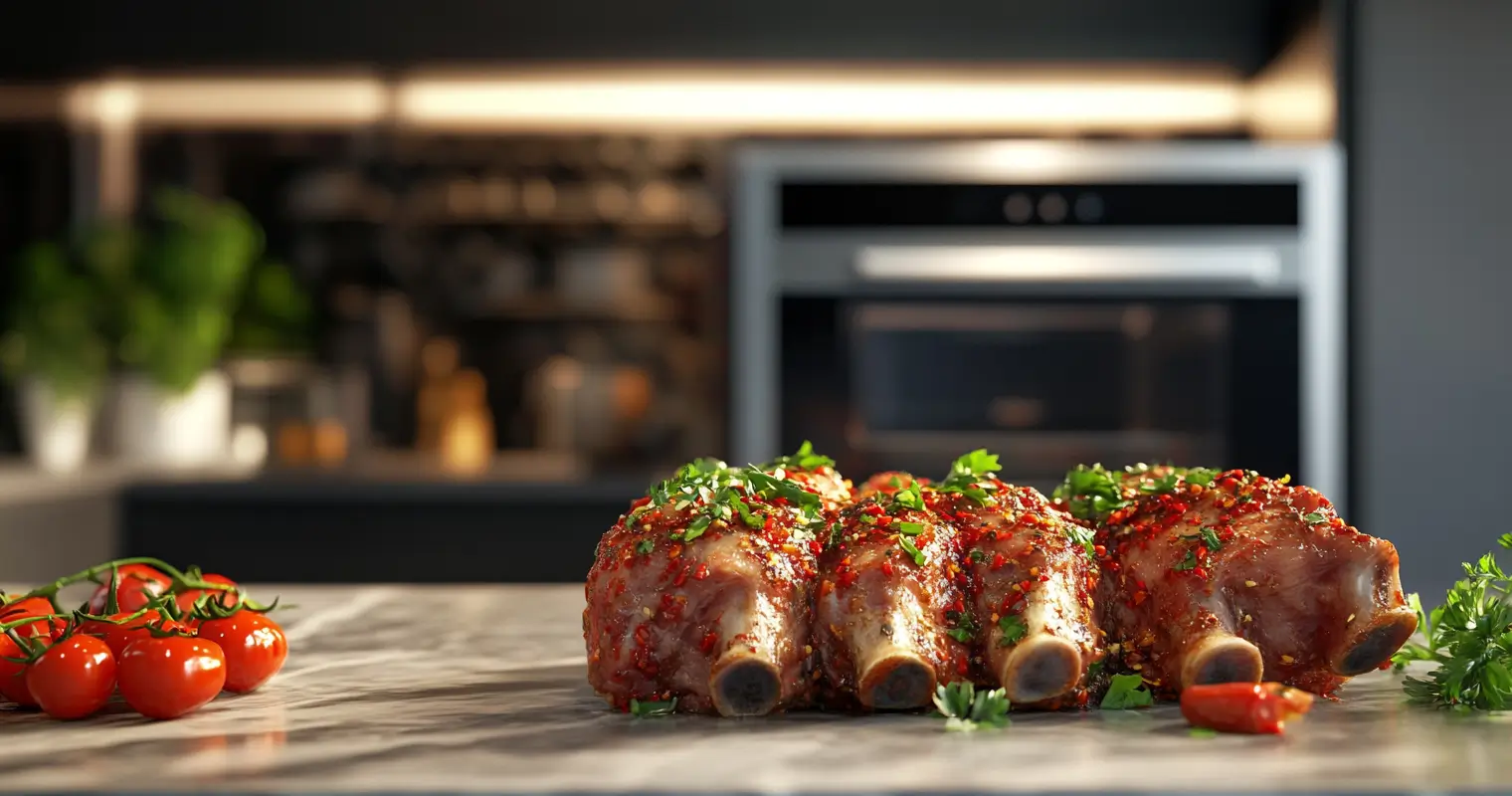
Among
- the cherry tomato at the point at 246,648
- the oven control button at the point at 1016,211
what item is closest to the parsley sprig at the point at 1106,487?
the cherry tomato at the point at 246,648

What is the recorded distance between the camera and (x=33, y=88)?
4.47 m

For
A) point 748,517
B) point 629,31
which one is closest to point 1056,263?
point 629,31

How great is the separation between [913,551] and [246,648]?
561 millimetres

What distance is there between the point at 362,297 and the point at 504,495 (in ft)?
5.44

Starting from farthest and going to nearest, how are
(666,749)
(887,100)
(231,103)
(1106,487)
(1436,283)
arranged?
(231,103) < (887,100) < (1436,283) < (1106,487) < (666,749)

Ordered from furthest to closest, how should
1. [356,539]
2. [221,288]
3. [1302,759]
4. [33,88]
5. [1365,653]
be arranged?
1. [33,88]
2. [221,288]
3. [356,539]
4. [1365,653]
5. [1302,759]

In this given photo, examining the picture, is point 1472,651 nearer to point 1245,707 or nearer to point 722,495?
point 1245,707

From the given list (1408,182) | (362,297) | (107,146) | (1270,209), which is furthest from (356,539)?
(1408,182)

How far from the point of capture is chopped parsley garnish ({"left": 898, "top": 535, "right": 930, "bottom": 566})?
106cm

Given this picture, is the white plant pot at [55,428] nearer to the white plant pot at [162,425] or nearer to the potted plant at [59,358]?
the potted plant at [59,358]

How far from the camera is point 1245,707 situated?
96 cm

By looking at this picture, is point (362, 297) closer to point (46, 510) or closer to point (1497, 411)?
point (46, 510)

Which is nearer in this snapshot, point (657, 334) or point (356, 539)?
point (356, 539)

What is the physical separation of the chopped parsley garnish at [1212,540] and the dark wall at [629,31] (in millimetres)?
3076
